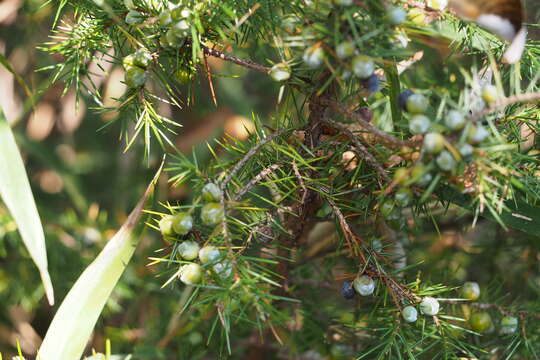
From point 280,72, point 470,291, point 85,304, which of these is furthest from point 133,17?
point 470,291

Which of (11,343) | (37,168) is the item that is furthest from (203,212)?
(37,168)

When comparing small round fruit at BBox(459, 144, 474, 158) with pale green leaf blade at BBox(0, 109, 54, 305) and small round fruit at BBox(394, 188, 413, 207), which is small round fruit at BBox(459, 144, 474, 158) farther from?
pale green leaf blade at BBox(0, 109, 54, 305)

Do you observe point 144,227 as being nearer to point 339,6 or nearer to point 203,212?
point 203,212

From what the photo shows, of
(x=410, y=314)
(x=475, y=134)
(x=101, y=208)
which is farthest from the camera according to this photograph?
(x=101, y=208)

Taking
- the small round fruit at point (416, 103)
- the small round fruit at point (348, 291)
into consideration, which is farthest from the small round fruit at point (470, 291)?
the small round fruit at point (416, 103)

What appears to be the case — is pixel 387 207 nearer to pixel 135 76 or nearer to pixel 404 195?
pixel 404 195

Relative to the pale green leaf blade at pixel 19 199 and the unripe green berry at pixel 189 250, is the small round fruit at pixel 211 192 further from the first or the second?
the pale green leaf blade at pixel 19 199
